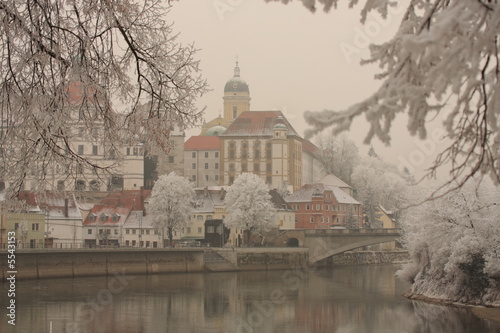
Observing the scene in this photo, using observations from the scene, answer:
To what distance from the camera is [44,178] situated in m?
7.34

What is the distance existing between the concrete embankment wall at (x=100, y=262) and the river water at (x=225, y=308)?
1.82 metres

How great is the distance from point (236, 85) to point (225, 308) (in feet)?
306

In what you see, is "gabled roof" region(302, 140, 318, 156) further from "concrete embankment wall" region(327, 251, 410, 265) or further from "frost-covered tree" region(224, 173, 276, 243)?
"frost-covered tree" region(224, 173, 276, 243)

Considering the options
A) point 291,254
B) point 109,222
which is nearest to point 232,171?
A: point 109,222

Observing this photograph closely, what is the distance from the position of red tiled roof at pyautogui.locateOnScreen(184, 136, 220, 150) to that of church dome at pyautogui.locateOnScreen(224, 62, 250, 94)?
1746 cm

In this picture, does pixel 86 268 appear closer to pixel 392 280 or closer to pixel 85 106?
pixel 392 280

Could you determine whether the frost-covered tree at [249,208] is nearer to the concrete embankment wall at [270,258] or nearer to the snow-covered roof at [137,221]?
the concrete embankment wall at [270,258]

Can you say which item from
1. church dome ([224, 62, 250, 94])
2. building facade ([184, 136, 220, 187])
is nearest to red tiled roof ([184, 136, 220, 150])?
building facade ([184, 136, 220, 187])

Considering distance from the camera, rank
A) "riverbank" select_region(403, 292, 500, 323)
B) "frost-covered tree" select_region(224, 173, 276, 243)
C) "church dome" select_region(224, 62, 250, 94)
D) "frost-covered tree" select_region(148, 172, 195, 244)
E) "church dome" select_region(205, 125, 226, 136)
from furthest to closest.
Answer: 1. "church dome" select_region(224, 62, 250, 94)
2. "church dome" select_region(205, 125, 226, 136)
3. "frost-covered tree" select_region(148, 172, 195, 244)
4. "frost-covered tree" select_region(224, 173, 276, 243)
5. "riverbank" select_region(403, 292, 500, 323)

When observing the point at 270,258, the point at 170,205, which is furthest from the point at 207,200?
the point at 270,258

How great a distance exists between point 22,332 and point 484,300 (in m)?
15.7

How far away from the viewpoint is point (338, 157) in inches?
3674

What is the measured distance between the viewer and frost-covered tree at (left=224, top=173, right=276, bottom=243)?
209ft

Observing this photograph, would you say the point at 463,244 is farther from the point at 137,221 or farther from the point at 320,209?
the point at 320,209
